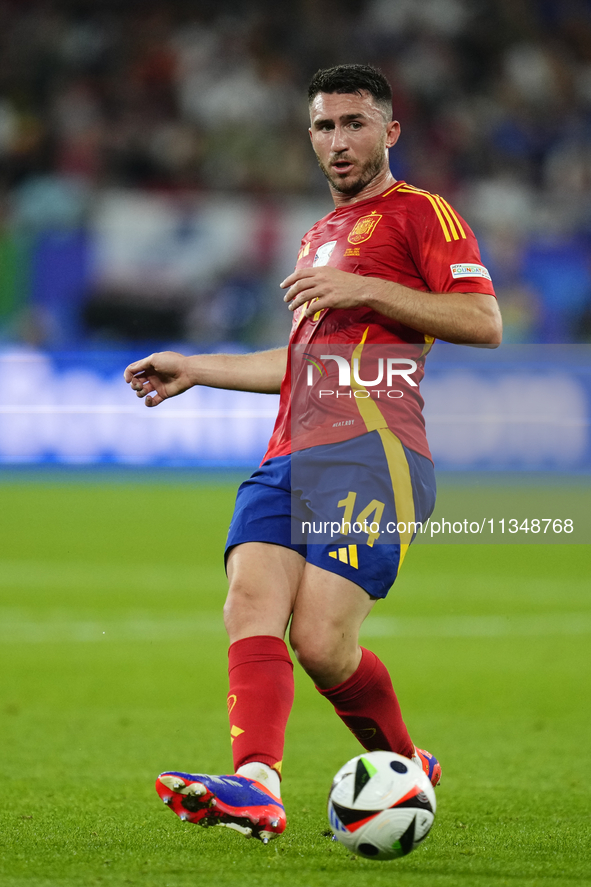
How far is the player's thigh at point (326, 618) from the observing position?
3.13 meters

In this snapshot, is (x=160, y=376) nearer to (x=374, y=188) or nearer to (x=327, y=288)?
(x=327, y=288)

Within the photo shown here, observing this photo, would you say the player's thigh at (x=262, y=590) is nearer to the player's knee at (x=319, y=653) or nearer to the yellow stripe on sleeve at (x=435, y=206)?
the player's knee at (x=319, y=653)

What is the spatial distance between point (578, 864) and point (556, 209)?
14481mm

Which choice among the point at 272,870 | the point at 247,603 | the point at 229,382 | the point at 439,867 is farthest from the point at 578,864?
the point at 229,382

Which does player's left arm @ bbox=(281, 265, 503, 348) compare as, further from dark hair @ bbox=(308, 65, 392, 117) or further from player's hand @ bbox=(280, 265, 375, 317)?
dark hair @ bbox=(308, 65, 392, 117)

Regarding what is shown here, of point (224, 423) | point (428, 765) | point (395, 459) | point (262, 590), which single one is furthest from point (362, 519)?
point (224, 423)

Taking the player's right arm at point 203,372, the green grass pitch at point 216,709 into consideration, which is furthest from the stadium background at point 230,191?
the player's right arm at point 203,372

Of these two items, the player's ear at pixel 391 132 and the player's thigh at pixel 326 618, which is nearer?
the player's thigh at pixel 326 618

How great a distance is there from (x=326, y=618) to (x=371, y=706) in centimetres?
42

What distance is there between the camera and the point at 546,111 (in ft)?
57.8

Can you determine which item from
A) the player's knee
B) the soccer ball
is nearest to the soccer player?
Answer: the player's knee

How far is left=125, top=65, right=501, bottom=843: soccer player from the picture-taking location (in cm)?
315

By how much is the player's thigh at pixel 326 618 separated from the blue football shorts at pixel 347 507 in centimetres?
3

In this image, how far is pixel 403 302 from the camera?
3.18m
